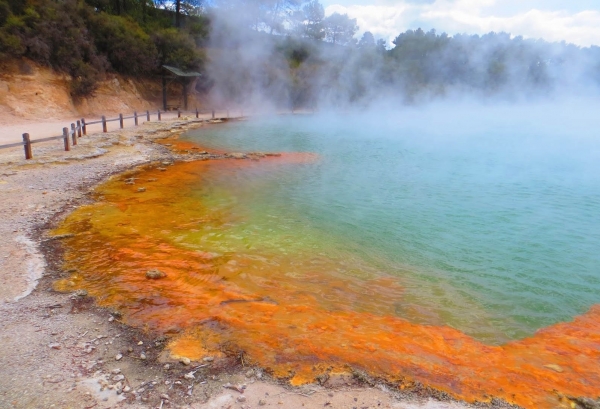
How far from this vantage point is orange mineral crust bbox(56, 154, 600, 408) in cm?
266

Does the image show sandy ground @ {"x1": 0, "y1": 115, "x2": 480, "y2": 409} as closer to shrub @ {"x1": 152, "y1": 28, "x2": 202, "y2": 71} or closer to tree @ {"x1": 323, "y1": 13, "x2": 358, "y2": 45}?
shrub @ {"x1": 152, "y1": 28, "x2": 202, "y2": 71}

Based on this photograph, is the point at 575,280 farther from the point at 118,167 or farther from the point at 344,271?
the point at 118,167

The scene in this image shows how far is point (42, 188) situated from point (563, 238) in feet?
24.9

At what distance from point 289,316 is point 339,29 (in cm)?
3337

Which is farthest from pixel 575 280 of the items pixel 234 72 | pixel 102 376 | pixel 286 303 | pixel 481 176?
pixel 234 72

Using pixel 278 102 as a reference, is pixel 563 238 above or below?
below

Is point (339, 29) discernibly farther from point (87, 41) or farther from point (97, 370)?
point (97, 370)

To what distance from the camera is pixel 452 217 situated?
6203mm

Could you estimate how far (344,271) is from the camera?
14.2 feet

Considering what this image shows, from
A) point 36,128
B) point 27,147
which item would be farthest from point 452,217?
point 36,128

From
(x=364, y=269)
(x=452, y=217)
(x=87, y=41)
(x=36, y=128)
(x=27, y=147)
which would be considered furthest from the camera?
(x=87, y=41)

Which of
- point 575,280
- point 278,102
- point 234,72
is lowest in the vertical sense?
point 575,280

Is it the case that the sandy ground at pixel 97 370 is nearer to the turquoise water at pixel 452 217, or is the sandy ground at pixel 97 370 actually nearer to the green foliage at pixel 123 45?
the turquoise water at pixel 452 217

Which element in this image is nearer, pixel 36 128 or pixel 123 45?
pixel 36 128
